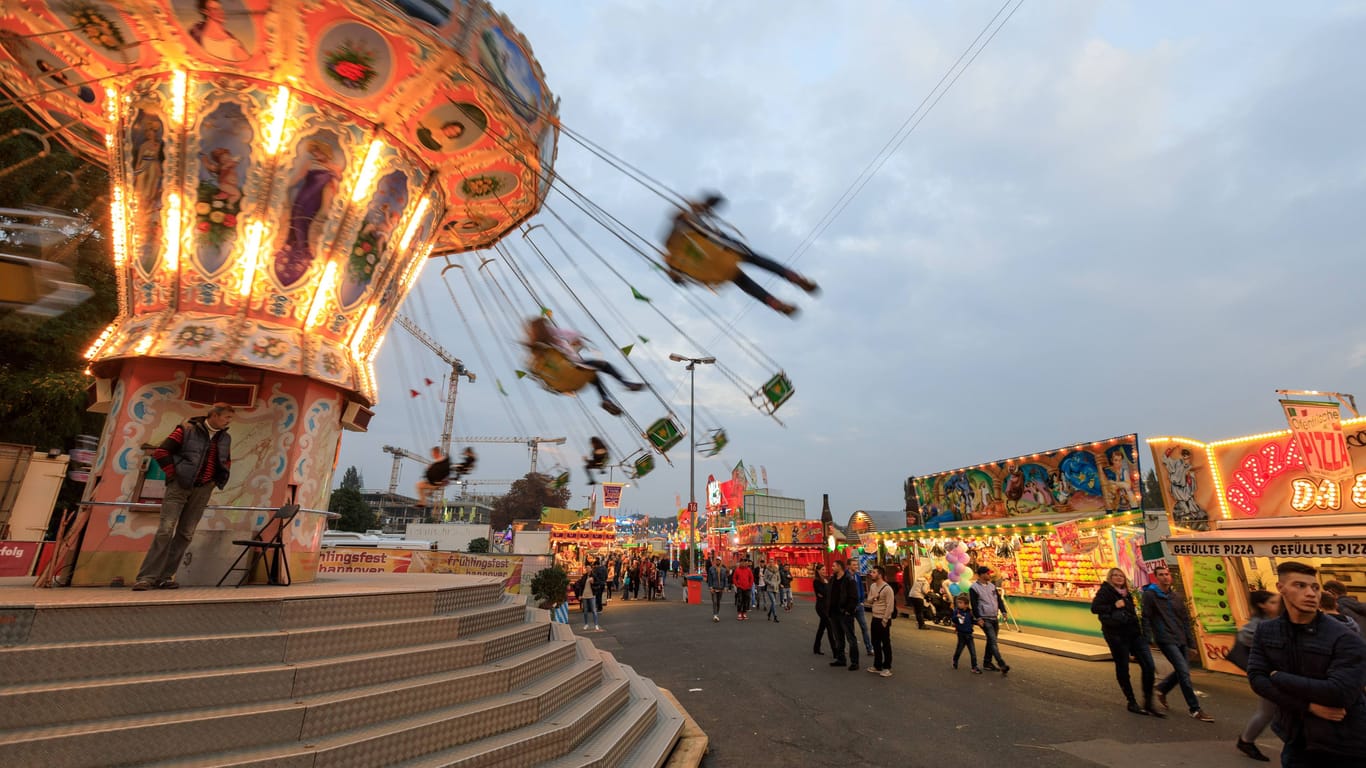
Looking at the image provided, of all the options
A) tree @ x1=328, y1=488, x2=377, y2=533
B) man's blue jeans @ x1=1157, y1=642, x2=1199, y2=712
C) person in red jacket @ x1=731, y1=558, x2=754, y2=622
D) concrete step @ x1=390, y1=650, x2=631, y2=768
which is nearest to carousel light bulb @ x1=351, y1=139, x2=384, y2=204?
concrete step @ x1=390, y1=650, x2=631, y2=768

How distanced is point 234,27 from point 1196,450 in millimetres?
17160

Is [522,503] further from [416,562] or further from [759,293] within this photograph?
[759,293]

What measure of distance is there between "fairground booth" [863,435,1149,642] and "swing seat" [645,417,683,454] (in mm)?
10090

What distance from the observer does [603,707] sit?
202 inches

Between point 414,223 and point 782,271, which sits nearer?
point 782,271

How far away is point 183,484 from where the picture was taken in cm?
529

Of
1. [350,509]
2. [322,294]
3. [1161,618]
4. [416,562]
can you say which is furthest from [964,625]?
[350,509]

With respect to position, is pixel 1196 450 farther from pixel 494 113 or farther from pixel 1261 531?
pixel 494 113

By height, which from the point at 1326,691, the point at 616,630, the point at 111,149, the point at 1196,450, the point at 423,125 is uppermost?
the point at 423,125

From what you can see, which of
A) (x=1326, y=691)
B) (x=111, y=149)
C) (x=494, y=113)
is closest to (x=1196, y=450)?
(x=1326, y=691)

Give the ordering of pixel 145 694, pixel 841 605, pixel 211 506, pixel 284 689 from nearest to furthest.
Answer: pixel 145 694
pixel 284 689
pixel 211 506
pixel 841 605

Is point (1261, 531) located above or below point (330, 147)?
below

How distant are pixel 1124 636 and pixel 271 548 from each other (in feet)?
31.9

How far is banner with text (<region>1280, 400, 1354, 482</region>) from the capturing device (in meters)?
9.68
